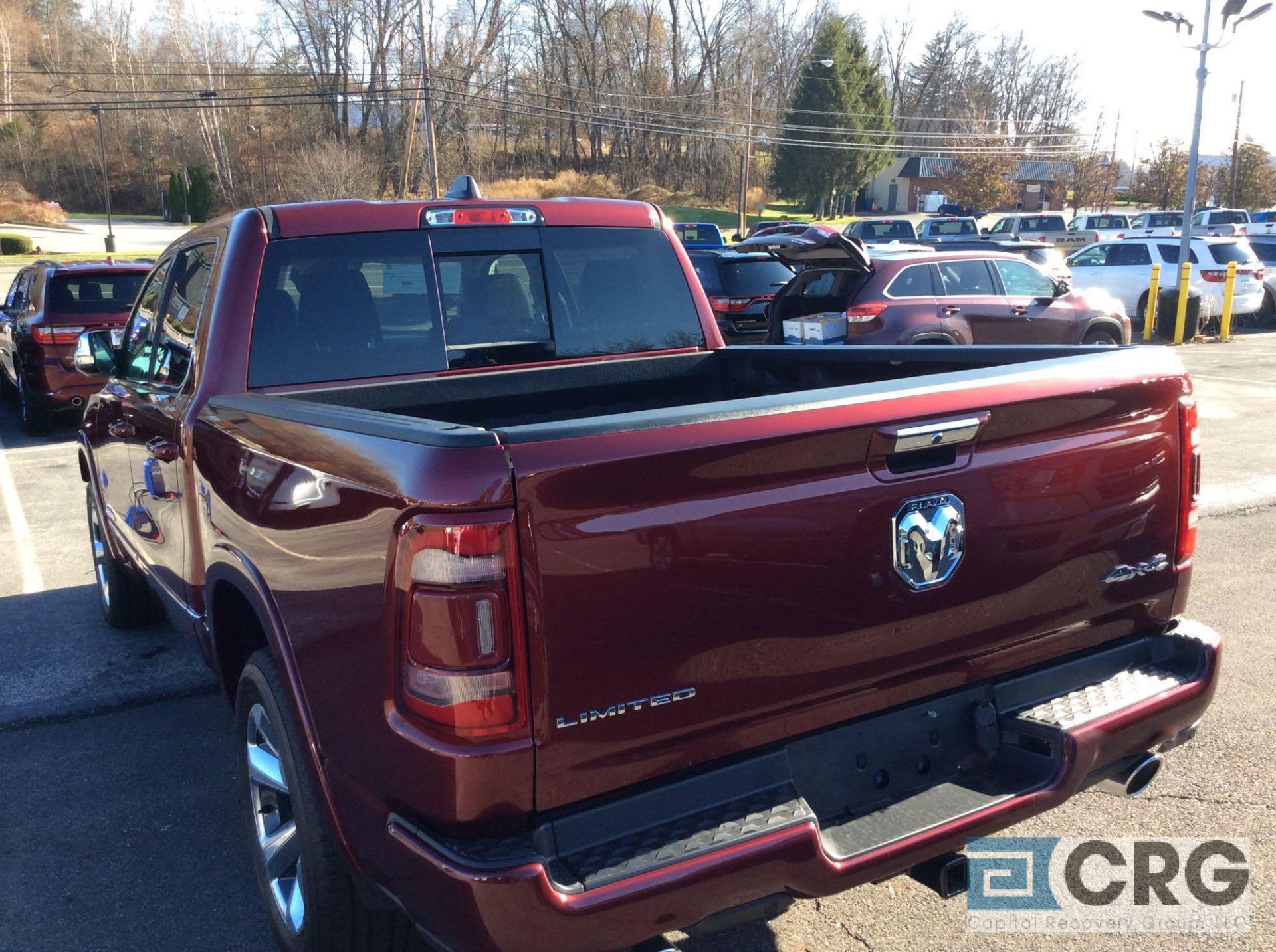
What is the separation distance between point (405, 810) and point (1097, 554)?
6.02ft

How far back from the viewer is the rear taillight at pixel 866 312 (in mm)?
11398

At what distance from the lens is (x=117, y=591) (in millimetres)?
5352

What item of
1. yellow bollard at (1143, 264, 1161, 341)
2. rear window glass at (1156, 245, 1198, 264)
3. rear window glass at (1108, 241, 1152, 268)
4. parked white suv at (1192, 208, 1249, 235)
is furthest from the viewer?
parked white suv at (1192, 208, 1249, 235)

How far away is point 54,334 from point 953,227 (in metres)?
29.4

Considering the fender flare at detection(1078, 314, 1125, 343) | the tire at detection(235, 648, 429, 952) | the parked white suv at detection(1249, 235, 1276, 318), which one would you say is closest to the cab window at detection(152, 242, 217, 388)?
the tire at detection(235, 648, 429, 952)

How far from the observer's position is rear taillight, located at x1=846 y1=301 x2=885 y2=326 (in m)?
11.4

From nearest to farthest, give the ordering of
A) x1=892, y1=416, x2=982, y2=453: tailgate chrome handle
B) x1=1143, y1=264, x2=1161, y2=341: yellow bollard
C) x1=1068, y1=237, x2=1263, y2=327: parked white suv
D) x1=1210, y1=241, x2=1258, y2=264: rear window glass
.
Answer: x1=892, y1=416, x2=982, y2=453: tailgate chrome handle, x1=1143, y1=264, x2=1161, y2=341: yellow bollard, x1=1068, y1=237, x2=1263, y2=327: parked white suv, x1=1210, y1=241, x2=1258, y2=264: rear window glass

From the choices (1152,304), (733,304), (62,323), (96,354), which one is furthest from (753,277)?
(96,354)

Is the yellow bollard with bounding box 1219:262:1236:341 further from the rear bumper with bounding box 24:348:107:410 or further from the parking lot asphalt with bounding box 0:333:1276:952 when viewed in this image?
the rear bumper with bounding box 24:348:107:410

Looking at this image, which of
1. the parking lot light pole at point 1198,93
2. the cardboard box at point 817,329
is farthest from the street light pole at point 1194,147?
the cardboard box at point 817,329

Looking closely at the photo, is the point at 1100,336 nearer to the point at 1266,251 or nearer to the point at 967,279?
the point at 967,279

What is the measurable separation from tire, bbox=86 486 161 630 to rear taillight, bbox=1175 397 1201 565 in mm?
4672

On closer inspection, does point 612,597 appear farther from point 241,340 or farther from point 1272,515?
point 1272,515
